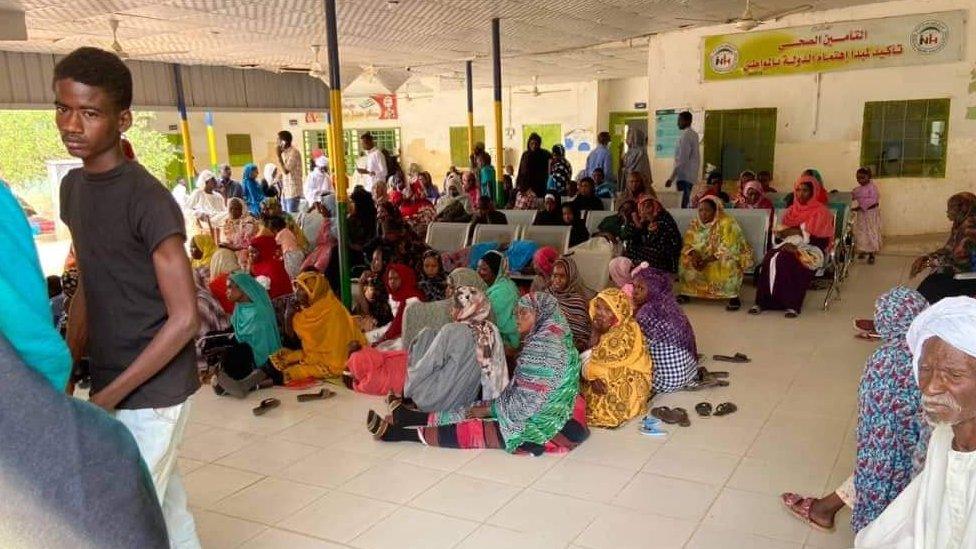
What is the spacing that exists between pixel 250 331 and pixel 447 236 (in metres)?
2.95

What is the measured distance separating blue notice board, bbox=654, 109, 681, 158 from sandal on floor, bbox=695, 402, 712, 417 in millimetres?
7552

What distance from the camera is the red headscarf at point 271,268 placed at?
19.6 ft

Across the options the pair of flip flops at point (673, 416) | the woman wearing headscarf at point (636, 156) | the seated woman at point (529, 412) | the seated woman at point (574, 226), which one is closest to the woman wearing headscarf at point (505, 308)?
the seated woman at point (529, 412)

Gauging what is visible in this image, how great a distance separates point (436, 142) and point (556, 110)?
141 inches

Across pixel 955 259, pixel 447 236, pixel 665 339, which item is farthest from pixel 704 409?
pixel 447 236

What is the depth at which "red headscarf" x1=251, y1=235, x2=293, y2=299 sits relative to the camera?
5977mm

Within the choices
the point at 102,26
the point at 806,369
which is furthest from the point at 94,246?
the point at 102,26

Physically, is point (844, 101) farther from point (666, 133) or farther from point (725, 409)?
point (725, 409)

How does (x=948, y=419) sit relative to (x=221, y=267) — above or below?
above

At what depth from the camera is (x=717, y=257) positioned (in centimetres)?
691

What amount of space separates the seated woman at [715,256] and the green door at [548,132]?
11.8 m

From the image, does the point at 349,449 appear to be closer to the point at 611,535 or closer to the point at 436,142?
the point at 611,535

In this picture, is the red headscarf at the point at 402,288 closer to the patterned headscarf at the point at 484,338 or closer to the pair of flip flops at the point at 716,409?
the patterned headscarf at the point at 484,338

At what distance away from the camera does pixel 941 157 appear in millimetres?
9336
